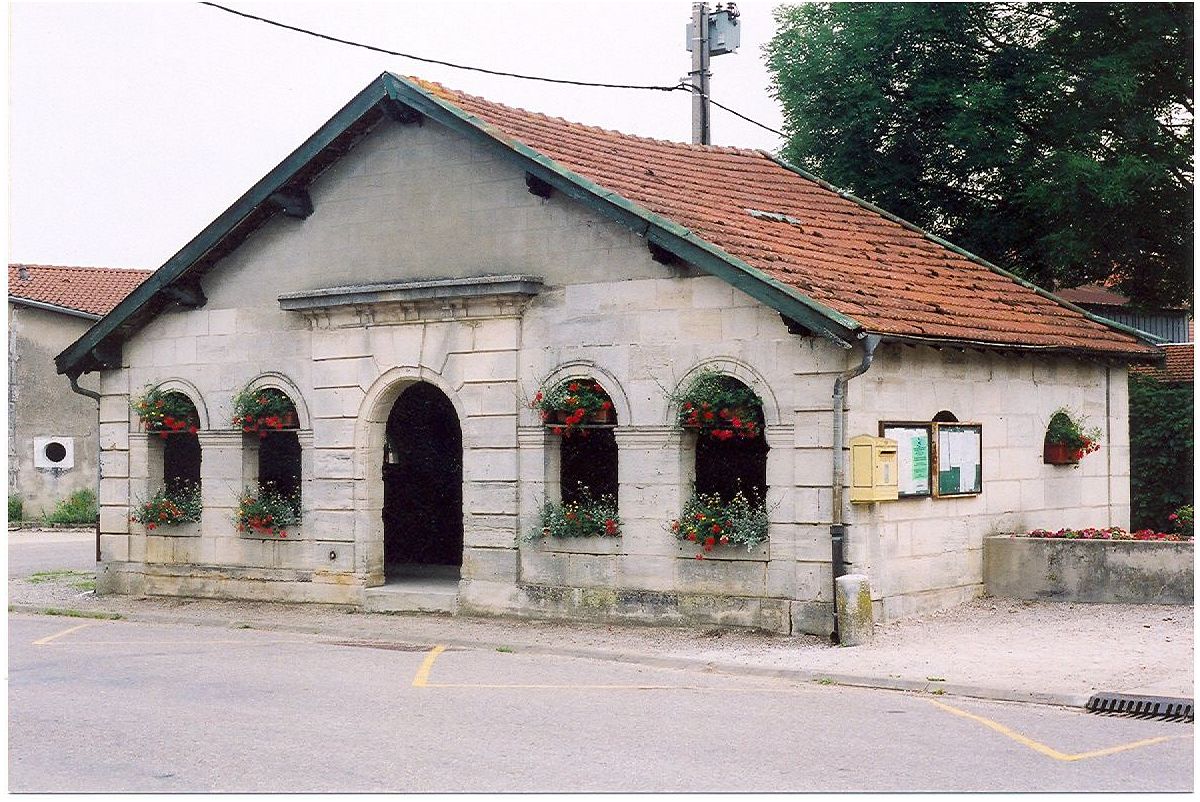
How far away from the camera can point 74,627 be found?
670 inches

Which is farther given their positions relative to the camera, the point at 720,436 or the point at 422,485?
the point at 422,485

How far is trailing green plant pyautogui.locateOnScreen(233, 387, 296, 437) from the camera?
1852 cm

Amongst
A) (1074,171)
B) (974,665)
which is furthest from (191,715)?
(1074,171)

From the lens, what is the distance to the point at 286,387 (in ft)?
60.8

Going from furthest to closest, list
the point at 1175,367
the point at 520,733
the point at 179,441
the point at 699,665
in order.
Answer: the point at 1175,367 < the point at 179,441 < the point at 699,665 < the point at 520,733

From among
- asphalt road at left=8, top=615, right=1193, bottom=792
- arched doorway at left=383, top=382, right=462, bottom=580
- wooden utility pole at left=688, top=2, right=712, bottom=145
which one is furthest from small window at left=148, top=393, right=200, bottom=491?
wooden utility pole at left=688, top=2, right=712, bottom=145

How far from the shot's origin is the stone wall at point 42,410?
37.8m

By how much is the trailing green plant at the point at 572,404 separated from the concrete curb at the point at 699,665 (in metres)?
2.49

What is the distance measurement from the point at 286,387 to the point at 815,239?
20.7ft

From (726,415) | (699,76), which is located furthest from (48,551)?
(726,415)

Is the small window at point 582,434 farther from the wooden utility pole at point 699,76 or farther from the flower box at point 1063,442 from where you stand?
the wooden utility pole at point 699,76

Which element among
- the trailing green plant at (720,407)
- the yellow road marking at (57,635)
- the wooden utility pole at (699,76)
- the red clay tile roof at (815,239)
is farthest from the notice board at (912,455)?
the wooden utility pole at (699,76)

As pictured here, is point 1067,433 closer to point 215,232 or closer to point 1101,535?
point 1101,535

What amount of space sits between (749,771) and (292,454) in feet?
43.4
